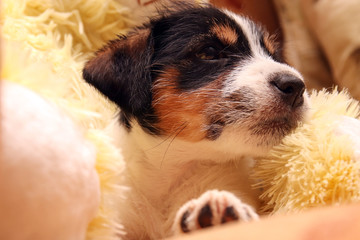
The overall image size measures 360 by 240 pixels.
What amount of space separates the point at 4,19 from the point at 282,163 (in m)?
0.99

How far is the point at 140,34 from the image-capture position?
4.18ft

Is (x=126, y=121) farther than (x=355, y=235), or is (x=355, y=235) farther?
(x=126, y=121)

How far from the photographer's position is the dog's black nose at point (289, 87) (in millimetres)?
1085

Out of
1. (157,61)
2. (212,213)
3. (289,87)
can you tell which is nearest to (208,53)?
(157,61)

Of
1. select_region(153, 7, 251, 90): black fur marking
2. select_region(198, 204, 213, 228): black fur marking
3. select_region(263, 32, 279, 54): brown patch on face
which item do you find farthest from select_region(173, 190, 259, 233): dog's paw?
select_region(263, 32, 279, 54): brown patch on face

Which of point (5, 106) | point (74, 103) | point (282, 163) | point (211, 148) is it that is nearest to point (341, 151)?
point (282, 163)

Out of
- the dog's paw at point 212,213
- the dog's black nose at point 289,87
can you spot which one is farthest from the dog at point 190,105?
the dog's paw at point 212,213

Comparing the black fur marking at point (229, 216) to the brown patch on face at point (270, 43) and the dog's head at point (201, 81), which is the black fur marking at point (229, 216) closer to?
the dog's head at point (201, 81)

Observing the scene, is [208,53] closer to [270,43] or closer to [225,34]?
[225,34]

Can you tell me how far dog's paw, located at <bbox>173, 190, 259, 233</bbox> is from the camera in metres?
0.81

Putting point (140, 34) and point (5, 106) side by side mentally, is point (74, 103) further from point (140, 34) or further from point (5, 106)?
point (140, 34)

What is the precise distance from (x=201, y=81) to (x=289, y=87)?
0.23 meters

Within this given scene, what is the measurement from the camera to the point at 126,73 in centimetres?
120

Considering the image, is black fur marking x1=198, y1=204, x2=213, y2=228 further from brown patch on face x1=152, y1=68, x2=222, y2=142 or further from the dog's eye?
the dog's eye
